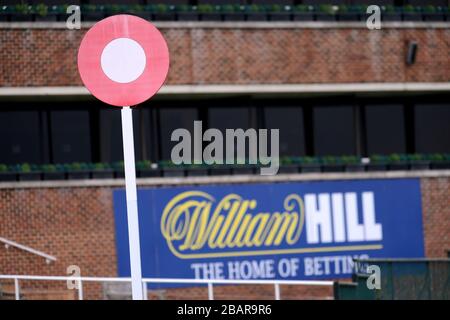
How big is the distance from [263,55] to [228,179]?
3.15 metres

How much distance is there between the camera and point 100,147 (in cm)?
2544

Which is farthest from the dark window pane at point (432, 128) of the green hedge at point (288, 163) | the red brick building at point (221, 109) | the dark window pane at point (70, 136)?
the dark window pane at point (70, 136)

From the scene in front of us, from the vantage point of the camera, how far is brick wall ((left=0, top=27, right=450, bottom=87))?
947 inches

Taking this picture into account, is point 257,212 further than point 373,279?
Yes

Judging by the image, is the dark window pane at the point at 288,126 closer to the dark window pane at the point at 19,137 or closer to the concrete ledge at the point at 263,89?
the concrete ledge at the point at 263,89

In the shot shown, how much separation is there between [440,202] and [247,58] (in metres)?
6.29

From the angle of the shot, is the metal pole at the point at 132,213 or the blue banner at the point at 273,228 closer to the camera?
the metal pole at the point at 132,213

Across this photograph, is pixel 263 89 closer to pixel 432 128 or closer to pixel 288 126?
pixel 288 126

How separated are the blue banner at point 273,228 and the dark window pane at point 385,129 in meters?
1.53

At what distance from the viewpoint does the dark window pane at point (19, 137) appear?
81.5 ft

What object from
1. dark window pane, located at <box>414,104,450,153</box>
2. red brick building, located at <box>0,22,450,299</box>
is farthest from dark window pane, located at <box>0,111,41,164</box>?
dark window pane, located at <box>414,104,450,153</box>
